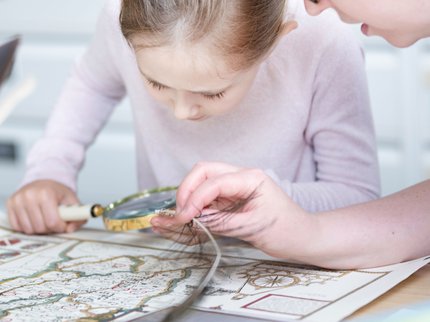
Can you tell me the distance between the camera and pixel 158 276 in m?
0.77

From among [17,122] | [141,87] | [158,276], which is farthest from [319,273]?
[17,122]

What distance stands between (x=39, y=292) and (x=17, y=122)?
1.88 m

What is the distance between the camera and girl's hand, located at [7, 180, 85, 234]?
3.25ft

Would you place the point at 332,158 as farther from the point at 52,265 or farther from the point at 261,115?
the point at 52,265

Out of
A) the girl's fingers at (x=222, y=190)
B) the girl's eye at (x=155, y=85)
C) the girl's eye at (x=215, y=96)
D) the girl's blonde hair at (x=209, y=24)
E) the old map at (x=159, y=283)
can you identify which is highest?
the girl's blonde hair at (x=209, y=24)

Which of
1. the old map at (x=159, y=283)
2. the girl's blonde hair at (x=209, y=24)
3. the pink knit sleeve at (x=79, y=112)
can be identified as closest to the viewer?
the old map at (x=159, y=283)

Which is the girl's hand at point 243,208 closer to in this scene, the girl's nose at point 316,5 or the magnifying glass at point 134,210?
the magnifying glass at point 134,210

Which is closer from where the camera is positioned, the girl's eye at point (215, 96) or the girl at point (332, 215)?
the girl at point (332, 215)

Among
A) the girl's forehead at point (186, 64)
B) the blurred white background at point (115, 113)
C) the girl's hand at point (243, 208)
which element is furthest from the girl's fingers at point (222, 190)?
the blurred white background at point (115, 113)

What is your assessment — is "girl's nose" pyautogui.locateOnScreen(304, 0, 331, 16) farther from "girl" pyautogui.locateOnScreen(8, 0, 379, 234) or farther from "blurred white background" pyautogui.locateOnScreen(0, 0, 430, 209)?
"blurred white background" pyautogui.locateOnScreen(0, 0, 430, 209)

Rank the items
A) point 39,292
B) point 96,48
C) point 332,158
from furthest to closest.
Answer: point 96,48
point 332,158
point 39,292

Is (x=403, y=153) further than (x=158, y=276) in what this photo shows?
Yes

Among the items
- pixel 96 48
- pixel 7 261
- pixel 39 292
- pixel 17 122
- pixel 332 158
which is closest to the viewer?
pixel 39 292

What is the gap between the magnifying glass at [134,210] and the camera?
0.82 m
